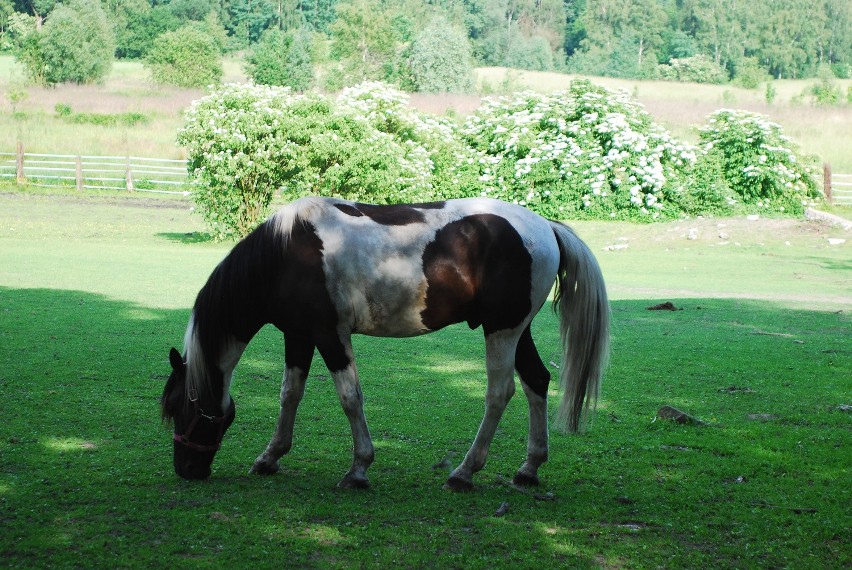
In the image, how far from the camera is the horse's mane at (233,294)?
5.02 meters

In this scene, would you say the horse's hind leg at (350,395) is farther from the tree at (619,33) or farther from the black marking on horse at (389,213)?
the tree at (619,33)

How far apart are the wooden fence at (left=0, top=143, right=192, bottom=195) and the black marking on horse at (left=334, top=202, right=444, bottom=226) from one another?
27.9 meters

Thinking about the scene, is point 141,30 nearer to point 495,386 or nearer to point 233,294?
point 233,294

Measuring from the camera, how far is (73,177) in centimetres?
3303

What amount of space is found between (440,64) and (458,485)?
199 feet

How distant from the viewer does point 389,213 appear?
17.1ft

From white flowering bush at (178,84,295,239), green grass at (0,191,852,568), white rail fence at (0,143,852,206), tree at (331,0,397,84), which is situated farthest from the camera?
tree at (331,0,397,84)

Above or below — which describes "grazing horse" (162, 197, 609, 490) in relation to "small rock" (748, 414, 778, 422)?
above

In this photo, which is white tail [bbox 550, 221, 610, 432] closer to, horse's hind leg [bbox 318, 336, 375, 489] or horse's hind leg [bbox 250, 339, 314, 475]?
horse's hind leg [bbox 318, 336, 375, 489]

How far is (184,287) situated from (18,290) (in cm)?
239

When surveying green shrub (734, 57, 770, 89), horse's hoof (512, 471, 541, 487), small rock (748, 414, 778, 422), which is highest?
green shrub (734, 57, 770, 89)

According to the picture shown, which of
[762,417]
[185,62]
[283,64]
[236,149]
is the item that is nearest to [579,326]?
[762,417]

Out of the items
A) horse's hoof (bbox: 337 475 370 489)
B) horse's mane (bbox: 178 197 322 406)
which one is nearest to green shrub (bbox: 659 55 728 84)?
horse's mane (bbox: 178 197 322 406)

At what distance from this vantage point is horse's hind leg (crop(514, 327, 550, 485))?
5.20 metres
